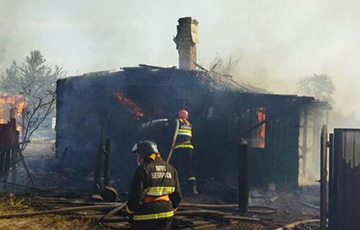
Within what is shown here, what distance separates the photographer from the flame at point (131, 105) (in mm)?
14077

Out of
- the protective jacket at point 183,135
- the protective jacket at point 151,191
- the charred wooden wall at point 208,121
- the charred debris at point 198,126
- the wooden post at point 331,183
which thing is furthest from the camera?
the charred wooden wall at point 208,121

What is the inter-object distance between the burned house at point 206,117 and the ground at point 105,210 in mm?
1006

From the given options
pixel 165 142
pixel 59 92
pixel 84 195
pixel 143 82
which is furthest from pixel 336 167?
pixel 59 92

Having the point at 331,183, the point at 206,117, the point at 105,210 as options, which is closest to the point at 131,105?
the point at 206,117

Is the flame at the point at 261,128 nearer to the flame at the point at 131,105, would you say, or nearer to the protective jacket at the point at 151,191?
the flame at the point at 131,105

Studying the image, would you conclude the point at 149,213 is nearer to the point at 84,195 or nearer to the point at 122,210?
the point at 122,210

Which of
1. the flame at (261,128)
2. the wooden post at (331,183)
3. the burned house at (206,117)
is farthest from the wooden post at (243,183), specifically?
the flame at (261,128)

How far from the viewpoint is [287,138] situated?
44.0ft

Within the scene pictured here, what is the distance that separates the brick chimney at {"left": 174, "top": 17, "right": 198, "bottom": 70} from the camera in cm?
1598

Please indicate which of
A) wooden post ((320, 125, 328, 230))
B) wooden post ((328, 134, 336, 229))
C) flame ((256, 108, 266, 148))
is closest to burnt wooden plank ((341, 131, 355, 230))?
wooden post ((328, 134, 336, 229))

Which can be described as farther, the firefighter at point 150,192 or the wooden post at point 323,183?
the wooden post at point 323,183

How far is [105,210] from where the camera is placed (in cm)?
770

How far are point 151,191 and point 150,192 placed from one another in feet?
0.06

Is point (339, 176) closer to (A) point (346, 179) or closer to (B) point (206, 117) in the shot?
(A) point (346, 179)
